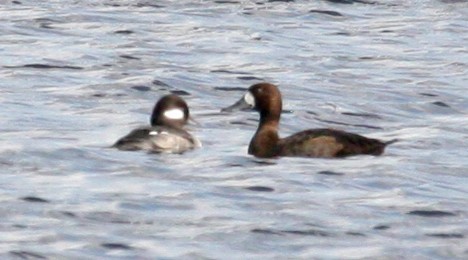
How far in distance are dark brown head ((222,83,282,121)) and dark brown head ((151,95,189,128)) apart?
57cm

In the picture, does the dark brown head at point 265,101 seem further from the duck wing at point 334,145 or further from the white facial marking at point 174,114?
the duck wing at point 334,145

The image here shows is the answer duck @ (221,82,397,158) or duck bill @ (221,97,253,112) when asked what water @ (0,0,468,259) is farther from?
duck bill @ (221,97,253,112)

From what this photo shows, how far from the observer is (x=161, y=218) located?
42.9ft

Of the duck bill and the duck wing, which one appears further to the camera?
the duck bill

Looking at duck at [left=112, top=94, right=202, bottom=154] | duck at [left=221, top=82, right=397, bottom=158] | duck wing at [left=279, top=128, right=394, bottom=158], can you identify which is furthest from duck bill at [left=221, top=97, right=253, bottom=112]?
duck wing at [left=279, top=128, right=394, bottom=158]

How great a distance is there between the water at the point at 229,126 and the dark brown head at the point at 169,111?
20cm

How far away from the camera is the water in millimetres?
12617

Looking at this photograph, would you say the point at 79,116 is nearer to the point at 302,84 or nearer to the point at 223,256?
the point at 302,84

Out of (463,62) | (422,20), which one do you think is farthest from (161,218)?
(422,20)

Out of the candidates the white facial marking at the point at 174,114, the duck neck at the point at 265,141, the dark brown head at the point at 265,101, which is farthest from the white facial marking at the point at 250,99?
the white facial marking at the point at 174,114

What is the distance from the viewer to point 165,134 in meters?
16.7

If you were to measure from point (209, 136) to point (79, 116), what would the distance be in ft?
4.53

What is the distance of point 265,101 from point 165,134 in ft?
3.89

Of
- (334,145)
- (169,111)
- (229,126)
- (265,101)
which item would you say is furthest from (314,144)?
(229,126)
